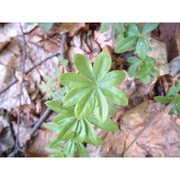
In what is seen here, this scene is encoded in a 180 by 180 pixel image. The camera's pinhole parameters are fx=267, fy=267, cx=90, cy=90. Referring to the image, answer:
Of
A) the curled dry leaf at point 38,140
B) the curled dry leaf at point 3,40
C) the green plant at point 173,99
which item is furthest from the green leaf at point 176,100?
the curled dry leaf at point 3,40

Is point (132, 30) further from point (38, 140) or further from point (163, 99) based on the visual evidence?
point (38, 140)

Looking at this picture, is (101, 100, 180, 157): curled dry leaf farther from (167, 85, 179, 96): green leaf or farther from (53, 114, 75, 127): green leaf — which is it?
(53, 114, 75, 127): green leaf

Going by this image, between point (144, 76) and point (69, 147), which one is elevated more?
point (144, 76)

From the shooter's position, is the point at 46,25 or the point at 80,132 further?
the point at 46,25

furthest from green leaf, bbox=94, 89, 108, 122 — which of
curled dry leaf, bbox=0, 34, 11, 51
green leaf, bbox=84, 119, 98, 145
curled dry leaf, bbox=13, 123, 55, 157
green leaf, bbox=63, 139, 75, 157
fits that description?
curled dry leaf, bbox=0, 34, 11, 51

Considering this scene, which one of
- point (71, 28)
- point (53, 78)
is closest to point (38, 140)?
point (53, 78)

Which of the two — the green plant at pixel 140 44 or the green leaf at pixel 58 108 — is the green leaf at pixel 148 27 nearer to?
the green plant at pixel 140 44
